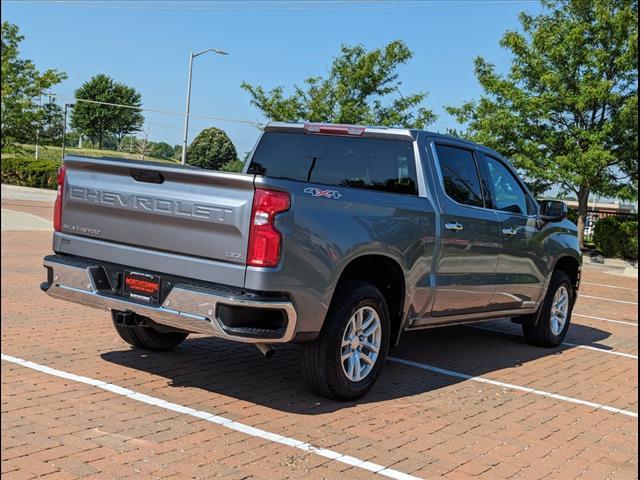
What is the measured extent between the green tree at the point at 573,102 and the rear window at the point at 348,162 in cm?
1754

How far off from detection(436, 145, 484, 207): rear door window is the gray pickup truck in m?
0.02

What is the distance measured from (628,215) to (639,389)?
2008cm

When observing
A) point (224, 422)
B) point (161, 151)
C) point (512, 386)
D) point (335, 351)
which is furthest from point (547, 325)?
point (161, 151)

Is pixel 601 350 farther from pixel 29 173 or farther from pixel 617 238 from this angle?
pixel 29 173

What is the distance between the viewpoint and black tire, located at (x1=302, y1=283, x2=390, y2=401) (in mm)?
5051

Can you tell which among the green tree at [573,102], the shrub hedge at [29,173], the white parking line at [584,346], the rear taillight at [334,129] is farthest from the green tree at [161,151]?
the rear taillight at [334,129]

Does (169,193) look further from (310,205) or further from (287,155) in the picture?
(287,155)

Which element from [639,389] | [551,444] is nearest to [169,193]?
[551,444]

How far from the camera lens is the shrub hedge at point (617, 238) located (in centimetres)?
2325

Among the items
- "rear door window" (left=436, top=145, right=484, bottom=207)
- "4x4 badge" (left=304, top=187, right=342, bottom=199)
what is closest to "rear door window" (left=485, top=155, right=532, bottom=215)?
"rear door window" (left=436, top=145, right=484, bottom=207)

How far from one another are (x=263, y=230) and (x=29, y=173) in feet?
124

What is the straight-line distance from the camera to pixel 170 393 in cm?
518

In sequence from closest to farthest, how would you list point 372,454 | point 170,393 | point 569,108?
point 372,454
point 170,393
point 569,108

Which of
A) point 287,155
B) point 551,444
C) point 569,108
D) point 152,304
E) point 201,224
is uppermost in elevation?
point 569,108
